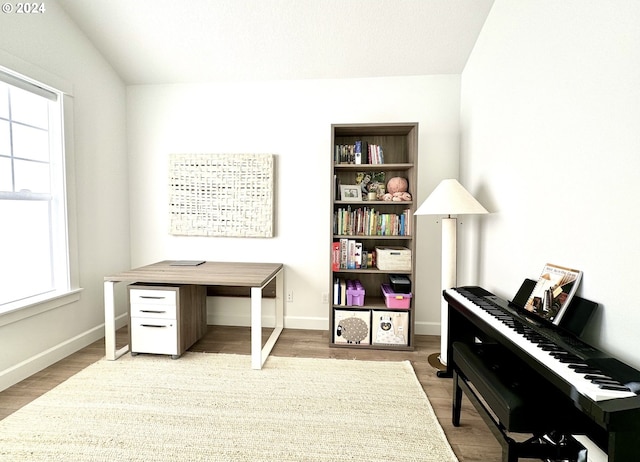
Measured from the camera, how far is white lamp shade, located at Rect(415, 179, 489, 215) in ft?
6.66

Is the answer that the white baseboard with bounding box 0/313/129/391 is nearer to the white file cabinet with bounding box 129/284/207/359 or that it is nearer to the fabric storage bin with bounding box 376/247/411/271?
the white file cabinet with bounding box 129/284/207/359

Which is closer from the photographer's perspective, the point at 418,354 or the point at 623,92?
the point at 623,92

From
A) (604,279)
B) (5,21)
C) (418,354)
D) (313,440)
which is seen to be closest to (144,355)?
(313,440)

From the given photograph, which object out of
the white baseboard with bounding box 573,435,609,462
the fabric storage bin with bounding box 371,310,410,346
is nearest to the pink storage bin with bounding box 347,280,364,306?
the fabric storage bin with bounding box 371,310,410,346

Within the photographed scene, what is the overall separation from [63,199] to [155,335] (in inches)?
50.8

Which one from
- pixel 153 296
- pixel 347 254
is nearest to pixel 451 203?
pixel 347 254

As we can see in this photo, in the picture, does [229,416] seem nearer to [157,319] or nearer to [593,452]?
[157,319]

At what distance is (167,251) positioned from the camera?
306 centimetres

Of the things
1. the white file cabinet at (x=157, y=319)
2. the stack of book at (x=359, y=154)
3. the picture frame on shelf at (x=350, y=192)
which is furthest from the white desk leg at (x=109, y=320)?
the stack of book at (x=359, y=154)

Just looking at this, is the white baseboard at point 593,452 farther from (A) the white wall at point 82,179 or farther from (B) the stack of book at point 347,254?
(A) the white wall at point 82,179

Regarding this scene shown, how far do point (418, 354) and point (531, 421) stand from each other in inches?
56.7

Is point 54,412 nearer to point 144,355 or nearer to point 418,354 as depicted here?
point 144,355

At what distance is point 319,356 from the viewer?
2422 millimetres

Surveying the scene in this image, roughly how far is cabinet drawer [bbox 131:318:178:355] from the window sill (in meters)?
0.57
